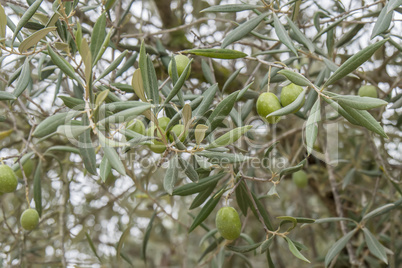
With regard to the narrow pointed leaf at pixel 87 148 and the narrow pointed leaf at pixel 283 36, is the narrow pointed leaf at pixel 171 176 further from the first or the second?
the narrow pointed leaf at pixel 283 36

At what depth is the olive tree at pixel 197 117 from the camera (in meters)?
1.08

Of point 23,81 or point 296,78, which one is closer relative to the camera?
point 296,78

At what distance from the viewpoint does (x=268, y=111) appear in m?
1.24

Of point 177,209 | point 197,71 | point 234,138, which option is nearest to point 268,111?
point 234,138

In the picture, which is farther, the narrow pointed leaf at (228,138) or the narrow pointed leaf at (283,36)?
the narrow pointed leaf at (283,36)

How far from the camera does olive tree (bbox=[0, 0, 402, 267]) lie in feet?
3.55

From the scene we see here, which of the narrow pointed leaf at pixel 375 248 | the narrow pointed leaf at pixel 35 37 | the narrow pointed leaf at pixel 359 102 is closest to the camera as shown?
the narrow pointed leaf at pixel 359 102

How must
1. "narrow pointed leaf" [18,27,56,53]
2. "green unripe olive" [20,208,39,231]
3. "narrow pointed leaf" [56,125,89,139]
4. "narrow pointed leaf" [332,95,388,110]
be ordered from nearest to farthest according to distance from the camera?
"narrow pointed leaf" [56,125,89,139] → "narrow pointed leaf" [332,95,388,110] → "narrow pointed leaf" [18,27,56,53] → "green unripe olive" [20,208,39,231]

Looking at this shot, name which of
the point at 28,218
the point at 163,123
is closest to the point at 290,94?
the point at 163,123

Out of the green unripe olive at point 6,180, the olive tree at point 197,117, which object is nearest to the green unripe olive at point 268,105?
the olive tree at point 197,117

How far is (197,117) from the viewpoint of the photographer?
47.2 inches

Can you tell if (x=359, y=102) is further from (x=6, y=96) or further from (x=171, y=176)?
(x=6, y=96)

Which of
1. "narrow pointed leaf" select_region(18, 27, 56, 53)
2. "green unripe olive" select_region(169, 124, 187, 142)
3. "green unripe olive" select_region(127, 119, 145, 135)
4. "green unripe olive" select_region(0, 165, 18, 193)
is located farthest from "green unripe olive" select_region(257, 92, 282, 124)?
"green unripe olive" select_region(0, 165, 18, 193)

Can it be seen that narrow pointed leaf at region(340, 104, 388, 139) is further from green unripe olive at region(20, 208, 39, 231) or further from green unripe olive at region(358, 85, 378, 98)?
green unripe olive at region(20, 208, 39, 231)
